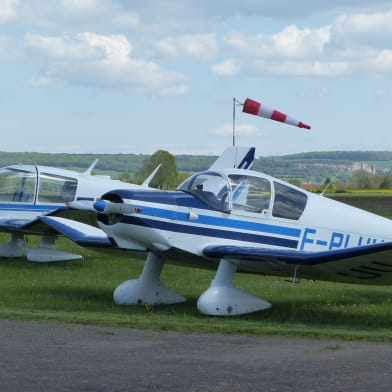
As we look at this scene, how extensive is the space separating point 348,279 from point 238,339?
10.2ft

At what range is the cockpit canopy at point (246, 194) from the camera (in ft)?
38.4

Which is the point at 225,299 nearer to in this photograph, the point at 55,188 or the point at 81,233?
the point at 81,233

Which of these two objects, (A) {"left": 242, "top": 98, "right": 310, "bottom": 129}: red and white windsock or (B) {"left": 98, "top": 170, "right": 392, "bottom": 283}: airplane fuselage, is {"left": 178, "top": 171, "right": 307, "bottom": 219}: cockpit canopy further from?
(A) {"left": 242, "top": 98, "right": 310, "bottom": 129}: red and white windsock

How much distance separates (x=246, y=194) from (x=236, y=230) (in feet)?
1.85

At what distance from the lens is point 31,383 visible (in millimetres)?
6152

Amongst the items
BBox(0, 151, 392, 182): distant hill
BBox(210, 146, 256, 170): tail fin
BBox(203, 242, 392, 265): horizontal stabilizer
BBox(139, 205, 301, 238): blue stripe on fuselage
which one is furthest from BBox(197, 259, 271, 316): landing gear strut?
BBox(0, 151, 392, 182): distant hill

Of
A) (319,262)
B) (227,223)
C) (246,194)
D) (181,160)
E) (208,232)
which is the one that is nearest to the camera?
(319,262)

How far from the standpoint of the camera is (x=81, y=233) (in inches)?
541

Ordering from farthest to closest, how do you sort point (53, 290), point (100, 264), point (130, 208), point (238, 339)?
point (100, 264) < point (53, 290) < point (130, 208) < point (238, 339)

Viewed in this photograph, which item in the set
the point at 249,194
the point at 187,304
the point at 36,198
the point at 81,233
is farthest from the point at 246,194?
the point at 36,198

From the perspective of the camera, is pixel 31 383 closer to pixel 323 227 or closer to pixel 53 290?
pixel 323 227

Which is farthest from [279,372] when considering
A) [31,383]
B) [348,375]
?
[31,383]

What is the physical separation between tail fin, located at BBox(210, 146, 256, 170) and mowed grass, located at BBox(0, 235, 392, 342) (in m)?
5.73

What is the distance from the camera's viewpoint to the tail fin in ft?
74.8
